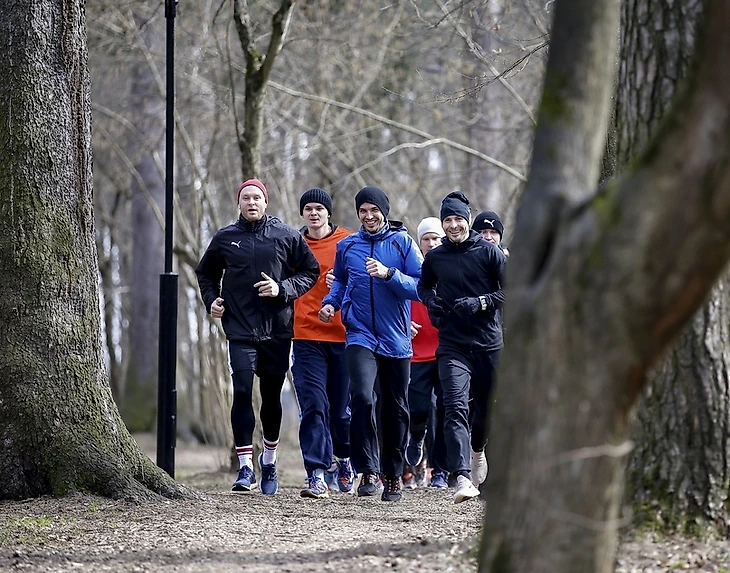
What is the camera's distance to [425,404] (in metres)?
9.05

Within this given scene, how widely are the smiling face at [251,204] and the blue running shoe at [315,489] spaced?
6.60 ft

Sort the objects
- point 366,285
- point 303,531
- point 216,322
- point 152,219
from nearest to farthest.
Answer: point 303,531, point 366,285, point 216,322, point 152,219

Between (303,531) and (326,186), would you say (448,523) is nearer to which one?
(303,531)

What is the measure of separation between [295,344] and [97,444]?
2.13 m

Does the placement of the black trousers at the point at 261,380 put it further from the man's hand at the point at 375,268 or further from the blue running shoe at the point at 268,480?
the man's hand at the point at 375,268

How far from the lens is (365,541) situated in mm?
5348

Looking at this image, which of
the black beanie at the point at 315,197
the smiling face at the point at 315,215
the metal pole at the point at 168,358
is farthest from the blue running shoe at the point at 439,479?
the black beanie at the point at 315,197

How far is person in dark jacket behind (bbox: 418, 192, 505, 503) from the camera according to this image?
750 cm

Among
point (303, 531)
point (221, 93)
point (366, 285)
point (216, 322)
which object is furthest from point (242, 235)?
point (221, 93)

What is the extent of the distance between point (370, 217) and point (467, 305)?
1.13 meters

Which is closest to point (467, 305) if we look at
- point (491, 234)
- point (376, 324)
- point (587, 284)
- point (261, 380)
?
point (376, 324)

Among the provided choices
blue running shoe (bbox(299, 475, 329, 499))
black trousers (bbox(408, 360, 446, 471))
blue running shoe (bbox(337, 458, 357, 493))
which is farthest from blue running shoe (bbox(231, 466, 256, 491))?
black trousers (bbox(408, 360, 446, 471))

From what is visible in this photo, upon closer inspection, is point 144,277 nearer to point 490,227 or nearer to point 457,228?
point 490,227

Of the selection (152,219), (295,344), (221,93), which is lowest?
(295,344)
